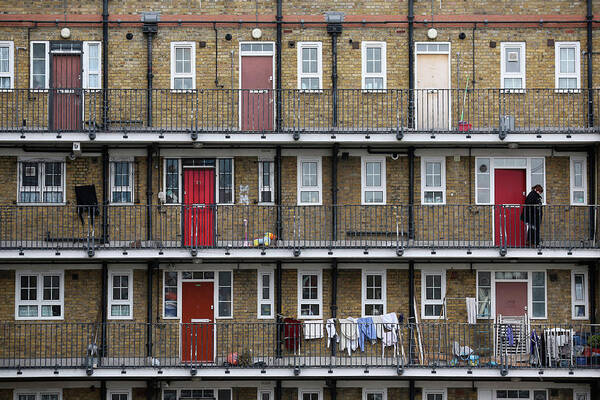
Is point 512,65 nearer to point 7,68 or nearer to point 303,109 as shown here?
point 303,109

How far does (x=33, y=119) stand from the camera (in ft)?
77.5

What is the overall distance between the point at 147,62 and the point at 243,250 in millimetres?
5327

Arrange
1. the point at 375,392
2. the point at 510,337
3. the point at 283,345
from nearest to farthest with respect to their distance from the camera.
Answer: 1. the point at 510,337
2. the point at 283,345
3. the point at 375,392

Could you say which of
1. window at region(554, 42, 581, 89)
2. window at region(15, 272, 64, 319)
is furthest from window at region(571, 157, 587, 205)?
window at region(15, 272, 64, 319)

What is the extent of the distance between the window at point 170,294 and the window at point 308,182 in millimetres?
3622

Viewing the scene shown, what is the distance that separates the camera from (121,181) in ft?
77.8

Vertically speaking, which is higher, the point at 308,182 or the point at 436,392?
the point at 308,182

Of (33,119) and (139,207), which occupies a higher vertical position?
(33,119)

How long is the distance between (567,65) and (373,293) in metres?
7.39

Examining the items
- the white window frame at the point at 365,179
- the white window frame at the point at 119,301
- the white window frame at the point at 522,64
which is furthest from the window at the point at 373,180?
the white window frame at the point at 119,301

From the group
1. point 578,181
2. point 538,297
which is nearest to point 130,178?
point 538,297

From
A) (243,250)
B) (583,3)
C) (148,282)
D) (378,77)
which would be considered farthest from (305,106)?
(583,3)

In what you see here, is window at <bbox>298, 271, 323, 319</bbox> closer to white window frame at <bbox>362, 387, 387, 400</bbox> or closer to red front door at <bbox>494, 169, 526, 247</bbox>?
white window frame at <bbox>362, 387, 387, 400</bbox>

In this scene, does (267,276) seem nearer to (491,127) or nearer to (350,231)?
(350,231)
